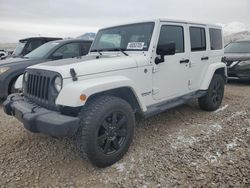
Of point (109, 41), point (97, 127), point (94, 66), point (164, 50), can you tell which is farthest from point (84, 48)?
point (97, 127)

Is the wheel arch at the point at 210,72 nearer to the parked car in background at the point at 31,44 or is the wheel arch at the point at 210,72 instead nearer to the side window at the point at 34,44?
the parked car in background at the point at 31,44

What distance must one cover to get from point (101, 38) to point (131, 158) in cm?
235

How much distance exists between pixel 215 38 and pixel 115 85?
3.29 m

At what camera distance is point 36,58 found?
261 inches

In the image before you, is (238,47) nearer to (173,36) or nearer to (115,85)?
(173,36)

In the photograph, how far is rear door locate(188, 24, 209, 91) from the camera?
4.80 metres

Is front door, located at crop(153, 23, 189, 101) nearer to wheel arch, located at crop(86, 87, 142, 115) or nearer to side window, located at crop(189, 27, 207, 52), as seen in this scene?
side window, located at crop(189, 27, 207, 52)

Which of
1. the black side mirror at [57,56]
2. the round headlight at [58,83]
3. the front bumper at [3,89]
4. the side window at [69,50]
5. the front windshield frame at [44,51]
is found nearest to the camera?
the round headlight at [58,83]

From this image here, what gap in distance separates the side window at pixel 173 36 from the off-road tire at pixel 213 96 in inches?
50.5

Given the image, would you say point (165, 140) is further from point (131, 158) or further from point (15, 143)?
point (15, 143)

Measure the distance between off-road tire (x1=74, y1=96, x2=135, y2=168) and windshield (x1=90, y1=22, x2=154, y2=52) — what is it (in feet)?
3.72

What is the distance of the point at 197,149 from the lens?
3691mm

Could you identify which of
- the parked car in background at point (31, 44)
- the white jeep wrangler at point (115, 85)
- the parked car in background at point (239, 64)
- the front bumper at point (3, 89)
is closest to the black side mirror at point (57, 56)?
the front bumper at point (3, 89)

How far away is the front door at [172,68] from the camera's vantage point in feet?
13.3
